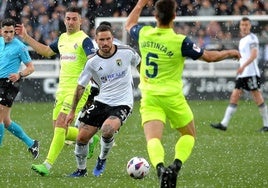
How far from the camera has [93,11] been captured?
87.6ft

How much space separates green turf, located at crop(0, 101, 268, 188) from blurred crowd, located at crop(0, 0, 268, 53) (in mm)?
5231

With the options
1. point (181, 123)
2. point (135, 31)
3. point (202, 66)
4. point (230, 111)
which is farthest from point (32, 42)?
point (202, 66)

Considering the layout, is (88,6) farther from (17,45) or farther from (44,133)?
(17,45)

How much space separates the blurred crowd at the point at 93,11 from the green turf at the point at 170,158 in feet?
17.2

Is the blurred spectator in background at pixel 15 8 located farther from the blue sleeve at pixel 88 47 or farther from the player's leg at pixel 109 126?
the player's leg at pixel 109 126

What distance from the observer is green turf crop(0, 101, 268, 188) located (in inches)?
424

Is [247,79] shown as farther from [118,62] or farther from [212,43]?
[118,62]

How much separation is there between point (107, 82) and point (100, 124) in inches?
20.6

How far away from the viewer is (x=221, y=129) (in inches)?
698

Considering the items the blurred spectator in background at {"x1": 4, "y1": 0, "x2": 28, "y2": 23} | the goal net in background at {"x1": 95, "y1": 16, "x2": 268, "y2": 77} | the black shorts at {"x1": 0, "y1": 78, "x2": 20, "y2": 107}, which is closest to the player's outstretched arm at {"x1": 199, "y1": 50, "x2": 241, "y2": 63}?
the black shorts at {"x1": 0, "y1": 78, "x2": 20, "y2": 107}

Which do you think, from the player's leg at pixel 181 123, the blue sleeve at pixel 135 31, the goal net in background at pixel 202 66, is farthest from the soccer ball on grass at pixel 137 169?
the goal net in background at pixel 202 66

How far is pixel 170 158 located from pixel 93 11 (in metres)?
13.9

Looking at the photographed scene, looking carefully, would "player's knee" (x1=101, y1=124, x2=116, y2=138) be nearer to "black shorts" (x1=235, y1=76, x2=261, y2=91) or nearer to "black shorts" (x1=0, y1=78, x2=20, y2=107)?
"black shorts" (x1=0, y1=78, x2=20, y2=107)

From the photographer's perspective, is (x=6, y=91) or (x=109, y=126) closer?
(x=109, y=126)
